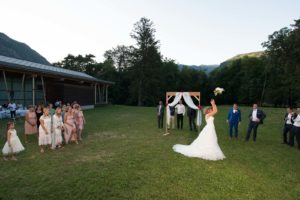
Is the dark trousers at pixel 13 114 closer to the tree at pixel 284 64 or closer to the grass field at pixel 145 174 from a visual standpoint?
the grass field at pixel 145 174

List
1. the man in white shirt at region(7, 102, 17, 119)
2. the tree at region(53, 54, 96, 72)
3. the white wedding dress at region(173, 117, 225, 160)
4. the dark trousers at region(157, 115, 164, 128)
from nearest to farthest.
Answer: the white wedding dress at region(173, 117, 225, 160) → the dark trousers at region(157, 115, 164, 128) → the man in white shirt at region(7, 102, 17, 119) → the tree at region(53, 54, 96, 72)

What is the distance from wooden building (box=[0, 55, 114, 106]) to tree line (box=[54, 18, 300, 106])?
605 inches

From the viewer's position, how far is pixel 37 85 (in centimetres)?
2642

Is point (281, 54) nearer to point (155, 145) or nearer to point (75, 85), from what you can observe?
point (155, 145)

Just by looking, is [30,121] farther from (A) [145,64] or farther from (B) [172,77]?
(B) [172,77]

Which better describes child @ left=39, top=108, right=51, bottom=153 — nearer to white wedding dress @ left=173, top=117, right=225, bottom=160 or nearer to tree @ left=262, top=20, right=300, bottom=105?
white wedding dress @ left=173, top=117, right=225, bottom=160

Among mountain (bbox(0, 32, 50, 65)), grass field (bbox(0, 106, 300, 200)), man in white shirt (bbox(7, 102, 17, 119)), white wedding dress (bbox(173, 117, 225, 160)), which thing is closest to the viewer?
grass field (bbox(0, 106, 300, 200))

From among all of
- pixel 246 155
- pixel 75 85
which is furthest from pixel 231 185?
pixel 75 85

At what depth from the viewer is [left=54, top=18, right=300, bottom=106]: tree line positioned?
A: 5050 cm

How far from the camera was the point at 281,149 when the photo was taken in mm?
10672

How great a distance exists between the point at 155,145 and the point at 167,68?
52.7 metres

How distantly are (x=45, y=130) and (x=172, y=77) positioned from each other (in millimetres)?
54261

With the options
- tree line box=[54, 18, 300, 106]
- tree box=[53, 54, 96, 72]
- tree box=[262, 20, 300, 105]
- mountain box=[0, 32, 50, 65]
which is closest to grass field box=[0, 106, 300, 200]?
tree box=[262, 20, 300, 105]

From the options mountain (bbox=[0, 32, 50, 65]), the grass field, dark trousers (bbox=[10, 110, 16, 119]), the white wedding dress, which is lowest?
the grass field
